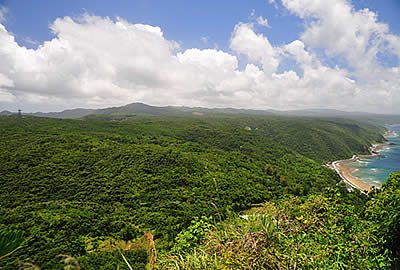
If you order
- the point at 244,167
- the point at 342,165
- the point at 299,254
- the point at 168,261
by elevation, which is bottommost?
the point at 342,165

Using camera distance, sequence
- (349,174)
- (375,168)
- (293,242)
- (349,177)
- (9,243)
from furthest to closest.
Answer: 1. (375,168)
2. (349,174)
3. (349,177)
4. (293,242)
5. (9,243)

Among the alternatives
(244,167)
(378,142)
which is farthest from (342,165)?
(378,142)

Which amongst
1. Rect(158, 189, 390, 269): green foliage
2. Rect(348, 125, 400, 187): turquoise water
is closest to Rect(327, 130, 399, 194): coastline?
Rect(348, 125, 400, 187): turquoise water

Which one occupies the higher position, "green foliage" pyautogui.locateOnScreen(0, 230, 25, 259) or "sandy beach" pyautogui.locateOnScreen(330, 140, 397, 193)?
"green foliage" pyautogui.locateOnScreen(0, 230, 25, 259)

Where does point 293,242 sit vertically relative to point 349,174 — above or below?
above

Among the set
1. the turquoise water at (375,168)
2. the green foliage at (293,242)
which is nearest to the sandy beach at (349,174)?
the turquoise water at (375,168)

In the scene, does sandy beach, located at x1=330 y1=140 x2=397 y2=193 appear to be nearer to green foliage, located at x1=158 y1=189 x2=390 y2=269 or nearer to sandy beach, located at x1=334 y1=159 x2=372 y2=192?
sandy beach, located at x1=334 y1=159 x2=372 y2=192

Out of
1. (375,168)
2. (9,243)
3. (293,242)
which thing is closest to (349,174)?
(375,168)

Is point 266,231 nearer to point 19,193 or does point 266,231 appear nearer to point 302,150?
point 19,193

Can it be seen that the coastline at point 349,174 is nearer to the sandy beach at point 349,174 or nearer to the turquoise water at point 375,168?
the sandy beach at point 349,174

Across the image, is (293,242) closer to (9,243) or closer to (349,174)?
(9,243)

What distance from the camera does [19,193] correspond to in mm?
38000

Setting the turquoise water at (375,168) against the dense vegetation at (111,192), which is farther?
the turquoise water at (375,168)

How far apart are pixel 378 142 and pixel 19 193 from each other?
246 meters
